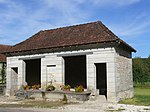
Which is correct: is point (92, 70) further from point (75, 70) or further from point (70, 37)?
point (75, 70)

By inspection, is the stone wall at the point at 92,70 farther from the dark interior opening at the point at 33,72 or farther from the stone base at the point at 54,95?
the dark interior opening at the point at 33,72

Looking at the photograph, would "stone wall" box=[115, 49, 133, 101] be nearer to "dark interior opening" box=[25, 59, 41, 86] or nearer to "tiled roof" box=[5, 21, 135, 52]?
"tiled roof" box=[5, 21, 135, 52]

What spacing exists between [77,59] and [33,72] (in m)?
4.81

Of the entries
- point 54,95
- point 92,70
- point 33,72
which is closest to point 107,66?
point 92,70

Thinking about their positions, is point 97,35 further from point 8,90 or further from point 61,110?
point 8,90

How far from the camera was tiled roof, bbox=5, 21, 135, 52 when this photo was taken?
16.6 meters

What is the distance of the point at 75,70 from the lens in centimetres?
2250

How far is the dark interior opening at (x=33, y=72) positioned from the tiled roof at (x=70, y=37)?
8.57 feet

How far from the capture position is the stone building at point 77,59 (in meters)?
15.8

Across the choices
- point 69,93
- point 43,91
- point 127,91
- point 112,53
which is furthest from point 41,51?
point 127,91

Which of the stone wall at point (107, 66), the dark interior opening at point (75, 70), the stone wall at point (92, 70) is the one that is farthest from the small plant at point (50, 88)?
the dark interior opening at point (75, 70)

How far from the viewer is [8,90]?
2133 cm

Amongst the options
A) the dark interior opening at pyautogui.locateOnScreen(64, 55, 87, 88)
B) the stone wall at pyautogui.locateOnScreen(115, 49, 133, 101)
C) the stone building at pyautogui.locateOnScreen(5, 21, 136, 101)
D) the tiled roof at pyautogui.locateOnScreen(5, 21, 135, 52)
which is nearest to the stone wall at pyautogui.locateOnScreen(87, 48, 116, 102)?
the stone building at pyautogui.locateOnScreen(5, 21, 136, 101)

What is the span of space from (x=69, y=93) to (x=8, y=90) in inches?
303
